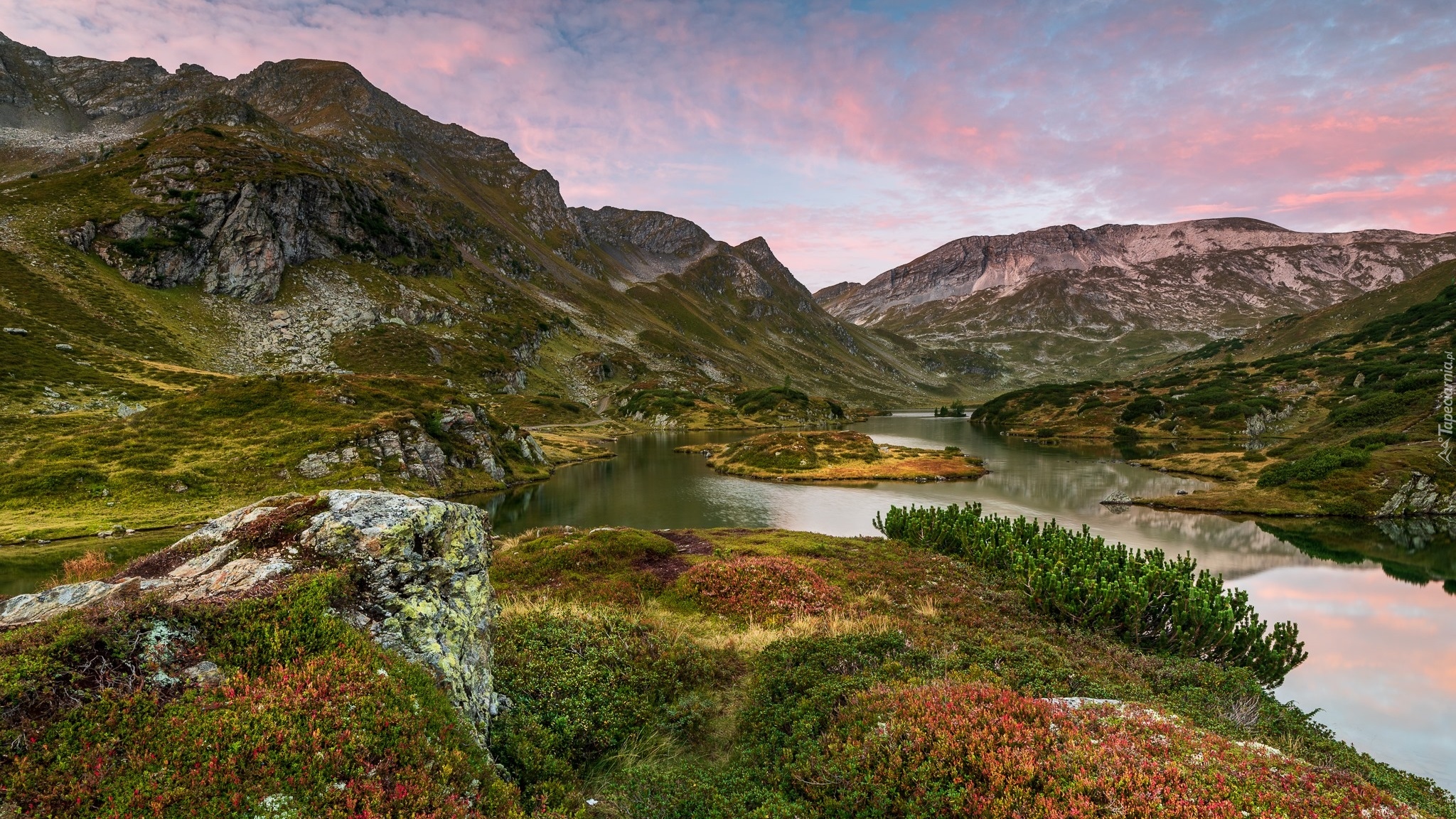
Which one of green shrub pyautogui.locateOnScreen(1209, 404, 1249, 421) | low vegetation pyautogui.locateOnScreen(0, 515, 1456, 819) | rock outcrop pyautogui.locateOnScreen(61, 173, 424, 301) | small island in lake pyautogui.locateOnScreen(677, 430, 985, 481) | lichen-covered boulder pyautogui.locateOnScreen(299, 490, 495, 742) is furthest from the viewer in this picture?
rock outcrop pyautogui.locateOnScreen(61, 173, 424, 301)

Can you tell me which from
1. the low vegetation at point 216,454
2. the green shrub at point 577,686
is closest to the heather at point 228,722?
the green shrub at point 577,686

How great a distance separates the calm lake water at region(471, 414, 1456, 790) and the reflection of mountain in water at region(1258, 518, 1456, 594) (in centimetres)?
19

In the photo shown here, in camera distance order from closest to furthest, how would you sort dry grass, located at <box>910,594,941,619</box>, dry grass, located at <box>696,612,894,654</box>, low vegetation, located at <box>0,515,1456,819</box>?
low vegetation, located at <box>0,515,1456,819</box> → dry grass, located at <box>696,612,894,654</box> → dry grass, located at <box>910,594,941,619</box>

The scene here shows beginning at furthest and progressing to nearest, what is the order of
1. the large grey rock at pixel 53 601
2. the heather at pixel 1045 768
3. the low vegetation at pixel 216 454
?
1. the low vegetation at pixel 216 454
2. the large grey rock at pixel 53 601
3. the heather at pixel 1045 768

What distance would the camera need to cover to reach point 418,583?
9875mm

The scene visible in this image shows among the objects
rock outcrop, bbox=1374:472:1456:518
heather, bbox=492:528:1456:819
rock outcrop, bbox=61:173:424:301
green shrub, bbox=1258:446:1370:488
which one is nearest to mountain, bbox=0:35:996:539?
rock outcrop, bbox=61:173:424:301

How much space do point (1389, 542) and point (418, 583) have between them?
72123 millimetres

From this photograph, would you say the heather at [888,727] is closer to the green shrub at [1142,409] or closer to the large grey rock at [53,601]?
the large grey rock at [53,601]

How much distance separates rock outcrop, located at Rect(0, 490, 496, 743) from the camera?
8.61m

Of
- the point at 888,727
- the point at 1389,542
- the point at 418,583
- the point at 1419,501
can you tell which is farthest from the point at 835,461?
the point at 418,583

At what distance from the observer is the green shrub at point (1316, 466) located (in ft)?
200

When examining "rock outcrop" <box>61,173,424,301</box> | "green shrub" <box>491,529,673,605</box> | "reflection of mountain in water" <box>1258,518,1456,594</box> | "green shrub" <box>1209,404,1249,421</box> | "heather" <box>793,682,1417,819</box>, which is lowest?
"reflection of mountain in water" <box>1258,518,1456,594</box>

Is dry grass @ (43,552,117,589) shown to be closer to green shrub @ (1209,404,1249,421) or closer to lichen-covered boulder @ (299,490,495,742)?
lichen-covered boulder @ (299,490,495,742)

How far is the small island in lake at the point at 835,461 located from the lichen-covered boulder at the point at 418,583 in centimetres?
7668
